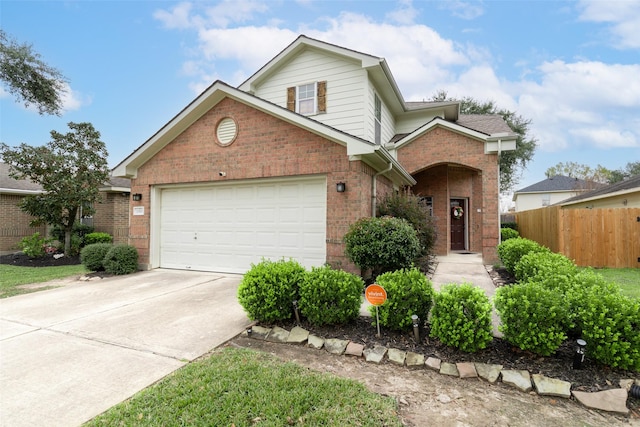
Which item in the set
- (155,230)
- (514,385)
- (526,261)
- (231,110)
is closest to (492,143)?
(526,261)

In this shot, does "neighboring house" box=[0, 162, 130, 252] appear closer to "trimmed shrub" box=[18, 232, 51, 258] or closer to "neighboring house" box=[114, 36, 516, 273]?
"trimmed shrub" box=[18, 232, 51, 258]

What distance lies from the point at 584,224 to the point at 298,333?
10632mm

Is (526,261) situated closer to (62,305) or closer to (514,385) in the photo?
(514,385)

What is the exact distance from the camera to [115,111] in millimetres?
14258

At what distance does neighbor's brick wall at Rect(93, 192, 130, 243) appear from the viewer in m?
15.0

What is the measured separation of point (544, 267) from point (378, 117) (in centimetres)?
806

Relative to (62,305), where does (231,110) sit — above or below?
above

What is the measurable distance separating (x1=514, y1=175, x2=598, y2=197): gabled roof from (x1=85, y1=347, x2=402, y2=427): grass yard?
37.8 metres

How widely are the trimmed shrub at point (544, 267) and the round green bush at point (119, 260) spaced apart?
937cm

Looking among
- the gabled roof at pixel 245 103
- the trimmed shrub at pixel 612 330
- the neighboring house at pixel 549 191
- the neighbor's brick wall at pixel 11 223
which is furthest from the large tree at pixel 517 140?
the neighbor's brick wall at pixel 11 223

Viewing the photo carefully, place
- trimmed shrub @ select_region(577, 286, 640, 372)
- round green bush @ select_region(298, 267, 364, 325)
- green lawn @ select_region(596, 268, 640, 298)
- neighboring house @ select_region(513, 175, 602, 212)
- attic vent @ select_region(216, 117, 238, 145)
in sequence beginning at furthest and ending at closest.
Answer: neighboring house @ select_region(513, 175, 602, 212) < attic vent @ select_region(216, 117, 238, 145) < green lawn @ select_region(596, 268, 640, 298) < round green bush @ select_region(298, 267, 364, 325) < trimmed shrub @ select_region(577, 286, 640, 372)

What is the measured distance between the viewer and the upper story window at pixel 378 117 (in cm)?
1105

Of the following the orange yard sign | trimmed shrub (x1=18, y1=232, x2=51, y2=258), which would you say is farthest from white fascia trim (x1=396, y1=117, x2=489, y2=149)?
trimmed shrub (x1=18, y1=232, x2=51, y2=258)

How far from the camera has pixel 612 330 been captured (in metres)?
3.01
